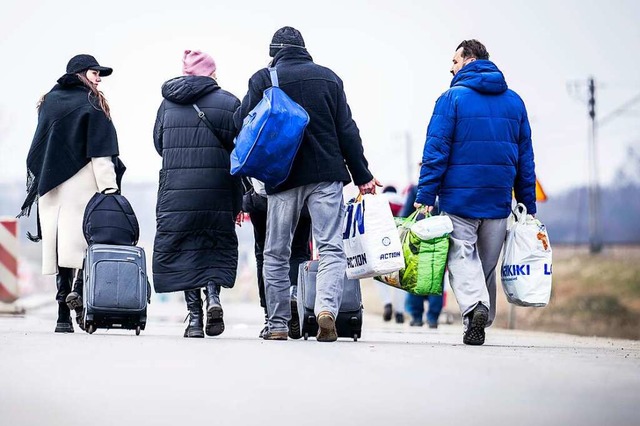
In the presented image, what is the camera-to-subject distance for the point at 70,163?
12523 mm

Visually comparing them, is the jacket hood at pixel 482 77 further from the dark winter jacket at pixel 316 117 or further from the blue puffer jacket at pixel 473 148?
the dark winter jacket at pixel 316 117

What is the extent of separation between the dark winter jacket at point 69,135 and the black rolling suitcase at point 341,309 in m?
2.09

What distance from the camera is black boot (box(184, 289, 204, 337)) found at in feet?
38.7

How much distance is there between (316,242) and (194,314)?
4.20 feet

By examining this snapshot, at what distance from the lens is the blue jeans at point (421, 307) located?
19.1 meters

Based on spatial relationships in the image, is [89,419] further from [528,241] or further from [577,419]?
[528,241]

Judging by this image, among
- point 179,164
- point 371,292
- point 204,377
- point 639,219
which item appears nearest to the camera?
point 204,377

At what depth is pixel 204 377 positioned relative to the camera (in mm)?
8008

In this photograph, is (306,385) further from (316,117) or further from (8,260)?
(8,260)

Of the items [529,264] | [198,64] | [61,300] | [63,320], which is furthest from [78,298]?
[529,264]

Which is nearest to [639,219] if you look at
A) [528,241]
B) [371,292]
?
[371,292]

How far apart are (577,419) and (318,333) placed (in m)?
4.51

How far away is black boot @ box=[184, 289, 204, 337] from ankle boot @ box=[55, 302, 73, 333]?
Result: 1.20 m

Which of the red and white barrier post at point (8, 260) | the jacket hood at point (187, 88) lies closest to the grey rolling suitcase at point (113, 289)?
the jacket hood at point (187, 88)
